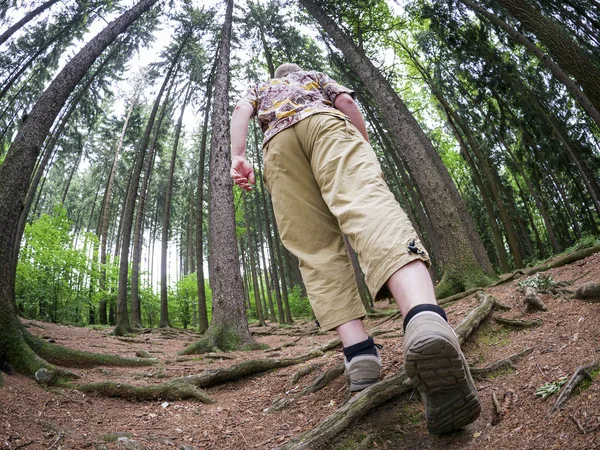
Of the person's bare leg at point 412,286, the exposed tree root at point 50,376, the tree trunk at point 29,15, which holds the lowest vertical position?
the exposed tree root at point 50,376

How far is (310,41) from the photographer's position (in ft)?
52.6

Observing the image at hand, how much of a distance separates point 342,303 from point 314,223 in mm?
499

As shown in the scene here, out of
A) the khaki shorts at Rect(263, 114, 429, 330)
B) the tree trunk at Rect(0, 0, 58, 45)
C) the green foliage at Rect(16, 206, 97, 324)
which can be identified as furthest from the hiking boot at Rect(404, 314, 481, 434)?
the green foliage at Rect(16, 206, 97, 324)

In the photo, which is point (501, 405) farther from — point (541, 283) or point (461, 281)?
point (461, 281)

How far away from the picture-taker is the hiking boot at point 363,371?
2007mm

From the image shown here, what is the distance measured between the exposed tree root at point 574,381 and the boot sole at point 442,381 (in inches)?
13.4

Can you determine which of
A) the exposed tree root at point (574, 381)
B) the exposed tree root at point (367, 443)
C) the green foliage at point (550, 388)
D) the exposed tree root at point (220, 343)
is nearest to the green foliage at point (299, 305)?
the exposed tree root at point (220, 343)

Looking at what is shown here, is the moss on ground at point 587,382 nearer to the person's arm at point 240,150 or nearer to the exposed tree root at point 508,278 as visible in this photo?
the person's arm at point 240,150

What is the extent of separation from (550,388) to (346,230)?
1134mm

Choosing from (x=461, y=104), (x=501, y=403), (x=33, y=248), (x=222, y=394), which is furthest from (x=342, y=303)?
(x=33, y=248)

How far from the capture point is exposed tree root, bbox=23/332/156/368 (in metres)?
4.27

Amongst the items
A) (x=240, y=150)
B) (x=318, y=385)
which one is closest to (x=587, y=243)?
(x=318, y=385)

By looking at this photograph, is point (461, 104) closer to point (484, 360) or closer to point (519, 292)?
point (519, 292)

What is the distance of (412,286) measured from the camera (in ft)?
4.70
